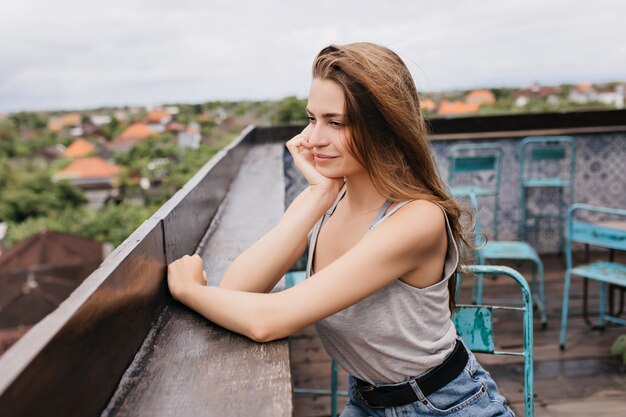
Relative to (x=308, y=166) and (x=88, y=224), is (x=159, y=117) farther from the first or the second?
(x=308, y=166)

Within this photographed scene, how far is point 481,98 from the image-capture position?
26.9ft

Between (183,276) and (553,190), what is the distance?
4.41 metres

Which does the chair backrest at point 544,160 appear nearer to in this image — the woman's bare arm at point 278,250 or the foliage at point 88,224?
the woman's bare arm at point 278,250

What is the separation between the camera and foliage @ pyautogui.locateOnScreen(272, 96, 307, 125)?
614 cm

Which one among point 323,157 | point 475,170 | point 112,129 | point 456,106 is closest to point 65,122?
point 112,129

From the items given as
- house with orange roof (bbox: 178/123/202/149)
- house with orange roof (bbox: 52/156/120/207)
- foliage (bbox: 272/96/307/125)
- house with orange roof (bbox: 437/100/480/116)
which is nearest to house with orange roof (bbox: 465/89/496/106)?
house with orange roof (bbox: 437/100/480/116)

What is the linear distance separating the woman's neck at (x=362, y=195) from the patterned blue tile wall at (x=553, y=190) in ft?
12.1

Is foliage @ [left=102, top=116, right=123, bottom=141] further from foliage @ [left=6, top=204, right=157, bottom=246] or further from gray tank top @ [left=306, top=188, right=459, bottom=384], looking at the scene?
gray tank top @ [left=306, top=188, right=459, bottom=384]

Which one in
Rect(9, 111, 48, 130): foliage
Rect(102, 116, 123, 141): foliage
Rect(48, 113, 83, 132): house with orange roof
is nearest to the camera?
Rect(102, 116, 123, 141): foliage

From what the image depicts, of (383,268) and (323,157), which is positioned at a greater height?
(323,157)

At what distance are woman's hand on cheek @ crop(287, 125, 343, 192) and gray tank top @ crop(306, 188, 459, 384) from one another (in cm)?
23

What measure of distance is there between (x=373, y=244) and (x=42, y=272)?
19.0 m

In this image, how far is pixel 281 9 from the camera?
6.21 m

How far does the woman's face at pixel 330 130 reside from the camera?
1.14m
